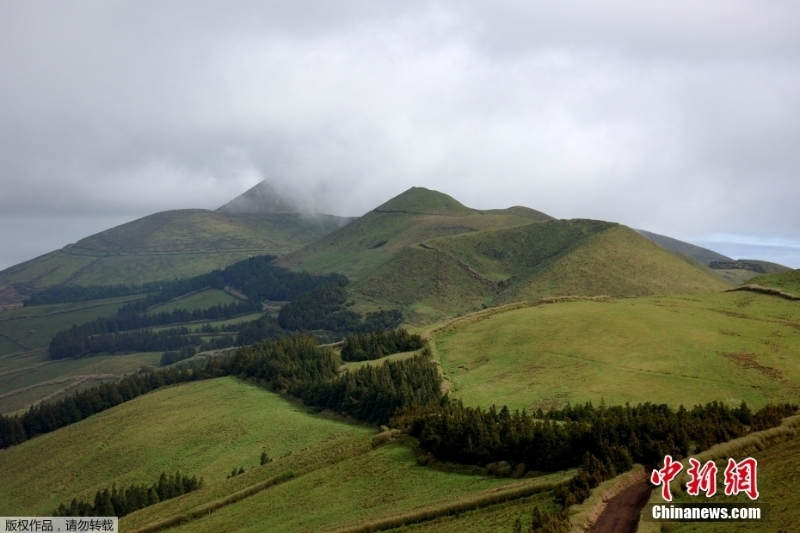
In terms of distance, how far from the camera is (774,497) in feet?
91.6

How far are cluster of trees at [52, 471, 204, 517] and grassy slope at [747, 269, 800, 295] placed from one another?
87.1 meters

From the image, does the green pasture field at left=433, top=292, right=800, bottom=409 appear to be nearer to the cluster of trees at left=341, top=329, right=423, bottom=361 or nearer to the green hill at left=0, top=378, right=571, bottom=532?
the cluster of trees at left=341, top=329, right=423, bottom=361

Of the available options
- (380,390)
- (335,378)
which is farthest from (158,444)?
(380,390)

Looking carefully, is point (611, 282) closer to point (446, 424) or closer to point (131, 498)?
point (446, 424)

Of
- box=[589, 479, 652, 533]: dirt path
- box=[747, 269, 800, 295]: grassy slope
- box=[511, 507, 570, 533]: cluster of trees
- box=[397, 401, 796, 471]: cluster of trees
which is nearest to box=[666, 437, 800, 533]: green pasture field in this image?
box=[589, 479, 652, 533]: dirt path

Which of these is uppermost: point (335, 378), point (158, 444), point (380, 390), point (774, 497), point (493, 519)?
point (774, 497)

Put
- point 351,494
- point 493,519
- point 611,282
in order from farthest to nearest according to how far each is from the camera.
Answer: point 611,282 < point 351,494 < point 493,519

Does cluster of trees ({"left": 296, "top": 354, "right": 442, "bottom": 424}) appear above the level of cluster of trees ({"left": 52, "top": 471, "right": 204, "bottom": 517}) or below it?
above

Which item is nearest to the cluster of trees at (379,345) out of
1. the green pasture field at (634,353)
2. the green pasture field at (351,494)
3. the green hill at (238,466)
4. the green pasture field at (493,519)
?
the green pasture field at (634,353)

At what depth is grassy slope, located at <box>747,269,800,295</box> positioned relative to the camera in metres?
97.9

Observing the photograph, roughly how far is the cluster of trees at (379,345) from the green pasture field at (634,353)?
457 cm

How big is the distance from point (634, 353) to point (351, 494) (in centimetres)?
4440

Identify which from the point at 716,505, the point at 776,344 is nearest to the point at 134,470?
the point at 716,505

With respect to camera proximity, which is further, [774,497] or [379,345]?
[379,345]
